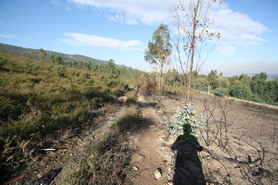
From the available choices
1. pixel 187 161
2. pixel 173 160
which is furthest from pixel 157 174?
pixel 187 161

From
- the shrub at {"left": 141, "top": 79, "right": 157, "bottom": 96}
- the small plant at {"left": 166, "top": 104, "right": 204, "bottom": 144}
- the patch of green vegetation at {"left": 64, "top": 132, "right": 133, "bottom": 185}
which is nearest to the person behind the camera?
the patch of green vegetation at {"left": 64, "top": 132, "right": 133, "bottom": 185}

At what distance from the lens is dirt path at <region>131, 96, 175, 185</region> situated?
2620mm

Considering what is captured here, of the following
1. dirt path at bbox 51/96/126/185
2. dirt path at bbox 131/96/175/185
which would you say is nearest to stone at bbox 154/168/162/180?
dirt path at bbox 131/96/175/185

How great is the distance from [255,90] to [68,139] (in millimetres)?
67629

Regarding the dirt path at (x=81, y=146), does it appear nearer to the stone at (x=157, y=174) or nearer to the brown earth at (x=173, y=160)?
the brown earth at (x=173, y=160)

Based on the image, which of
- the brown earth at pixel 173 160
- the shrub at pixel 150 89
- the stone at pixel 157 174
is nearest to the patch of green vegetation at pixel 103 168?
the brown earth at pixel 173 160

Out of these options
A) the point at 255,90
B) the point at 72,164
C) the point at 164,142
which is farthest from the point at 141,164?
the point at 255,90

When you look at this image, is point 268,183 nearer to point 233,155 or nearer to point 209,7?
point 233,155

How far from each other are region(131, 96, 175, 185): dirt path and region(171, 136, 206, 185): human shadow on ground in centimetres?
16

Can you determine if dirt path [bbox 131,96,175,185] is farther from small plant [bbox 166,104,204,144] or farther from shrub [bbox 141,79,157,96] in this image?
shrub [bbox 141,79,157,96]

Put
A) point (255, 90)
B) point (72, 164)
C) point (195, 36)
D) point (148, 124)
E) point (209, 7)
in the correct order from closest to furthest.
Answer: point (72, 164), point (209, 7), point (195, 36), point (148, 124), point (255, 90)

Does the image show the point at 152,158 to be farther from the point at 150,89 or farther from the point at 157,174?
the point at 150,89

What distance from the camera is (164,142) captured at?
4113mm

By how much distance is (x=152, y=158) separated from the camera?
328 cm
